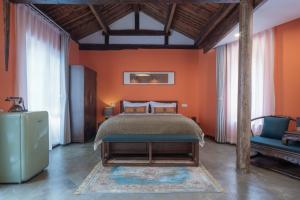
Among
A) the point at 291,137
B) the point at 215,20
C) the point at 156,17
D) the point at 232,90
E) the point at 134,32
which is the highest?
the point at 156,17

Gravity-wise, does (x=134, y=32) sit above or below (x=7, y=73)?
above

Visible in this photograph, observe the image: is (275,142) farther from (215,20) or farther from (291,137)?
(215,20)

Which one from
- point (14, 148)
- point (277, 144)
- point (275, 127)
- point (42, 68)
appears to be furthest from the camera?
point (42, 68)

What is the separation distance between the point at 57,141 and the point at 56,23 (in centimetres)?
287

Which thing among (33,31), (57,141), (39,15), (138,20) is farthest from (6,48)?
(138,20)

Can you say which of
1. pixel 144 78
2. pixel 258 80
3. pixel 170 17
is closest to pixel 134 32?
pixel 144 78

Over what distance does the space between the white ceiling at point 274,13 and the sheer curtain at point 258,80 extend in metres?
0.43

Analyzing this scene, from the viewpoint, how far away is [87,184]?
132 inches

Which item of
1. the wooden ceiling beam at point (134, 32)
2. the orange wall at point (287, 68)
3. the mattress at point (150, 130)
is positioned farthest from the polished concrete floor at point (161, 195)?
the wooden ceiling beam at point (134, 32)

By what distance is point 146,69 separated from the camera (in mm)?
7695

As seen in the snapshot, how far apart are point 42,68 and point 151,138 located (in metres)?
2.88

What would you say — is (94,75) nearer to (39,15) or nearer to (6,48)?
(39,15)

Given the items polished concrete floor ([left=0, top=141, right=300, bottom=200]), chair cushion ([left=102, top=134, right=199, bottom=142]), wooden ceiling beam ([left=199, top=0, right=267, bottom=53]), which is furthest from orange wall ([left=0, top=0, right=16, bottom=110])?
wooden ceiling beam ([left=199, top=0, right=267, bottom=53])

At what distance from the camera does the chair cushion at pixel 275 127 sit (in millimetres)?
4508
